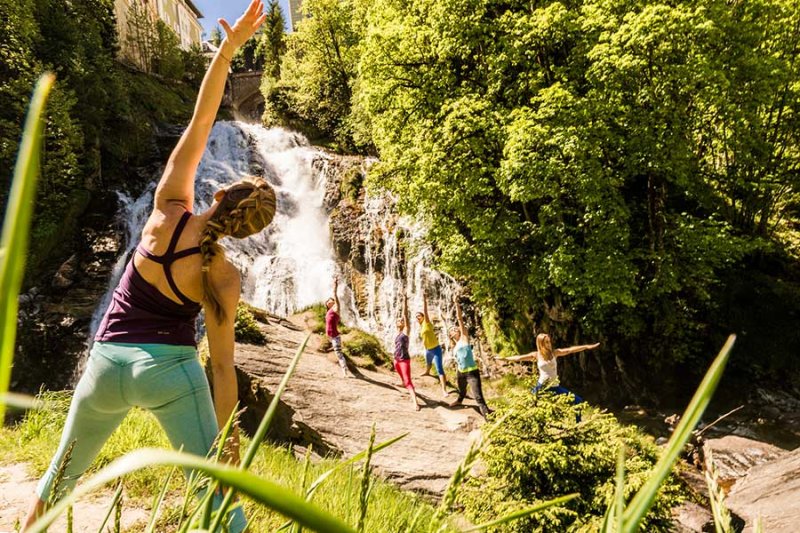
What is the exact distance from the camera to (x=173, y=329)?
234 centimetres

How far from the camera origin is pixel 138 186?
67.7ft

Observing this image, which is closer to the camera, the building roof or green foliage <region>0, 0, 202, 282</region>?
green foliage <region>0, 0, 202, 282</region>

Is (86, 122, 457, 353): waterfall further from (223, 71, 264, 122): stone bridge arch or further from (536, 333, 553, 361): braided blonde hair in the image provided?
(223, 71, 264, 122): stone bridge arch

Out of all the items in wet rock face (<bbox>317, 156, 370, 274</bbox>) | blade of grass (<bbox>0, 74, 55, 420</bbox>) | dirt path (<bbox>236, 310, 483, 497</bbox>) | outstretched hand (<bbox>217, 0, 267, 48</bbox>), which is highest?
wet rock face (<bbox>317, 156, 370, 274</bbox>)

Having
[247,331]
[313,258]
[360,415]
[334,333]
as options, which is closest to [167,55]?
[313,258]

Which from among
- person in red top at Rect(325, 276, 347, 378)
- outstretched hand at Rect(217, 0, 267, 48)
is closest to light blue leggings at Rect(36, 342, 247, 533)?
outstretched hand at Rect(217, 0, 267, 48)

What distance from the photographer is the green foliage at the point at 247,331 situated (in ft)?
32.1

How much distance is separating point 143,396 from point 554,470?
4365 mm

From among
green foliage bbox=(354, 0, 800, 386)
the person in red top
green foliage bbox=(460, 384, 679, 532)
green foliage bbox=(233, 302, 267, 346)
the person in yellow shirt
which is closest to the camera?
green foliage bbox=(460, 384, 679, 532)

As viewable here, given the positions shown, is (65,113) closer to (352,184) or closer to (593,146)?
(352,184)

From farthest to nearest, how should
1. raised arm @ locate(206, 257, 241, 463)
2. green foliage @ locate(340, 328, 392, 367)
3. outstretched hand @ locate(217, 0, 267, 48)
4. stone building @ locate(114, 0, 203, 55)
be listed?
stone building @ locate(114, 0, 203, 55) < green foliage @ locate(340, 328, 392, 367) < outstretched hand @ locate(217, 0, 267, 48) < raised arm @ locate(206, 257, 241, 463)

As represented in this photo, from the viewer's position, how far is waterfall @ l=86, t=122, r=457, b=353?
52.8 ft

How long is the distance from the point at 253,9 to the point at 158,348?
6.67ft

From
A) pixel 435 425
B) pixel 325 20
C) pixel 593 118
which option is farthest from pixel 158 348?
pixel 325 20
